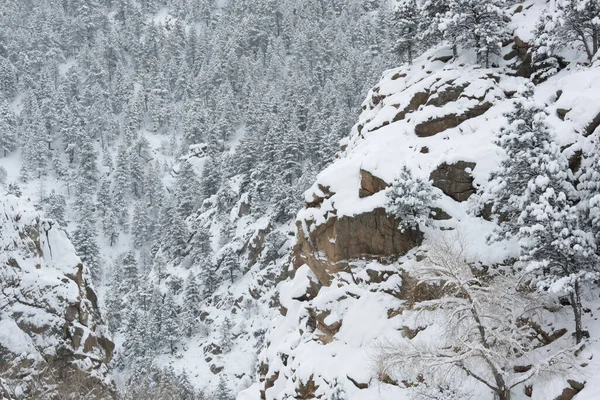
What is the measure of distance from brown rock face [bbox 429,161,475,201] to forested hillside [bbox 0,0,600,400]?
108 mm

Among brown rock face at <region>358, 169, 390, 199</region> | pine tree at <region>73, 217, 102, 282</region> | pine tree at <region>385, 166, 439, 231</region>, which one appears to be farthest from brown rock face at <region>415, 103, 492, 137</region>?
pine tree at <region>73, 217, 102, 282</region>

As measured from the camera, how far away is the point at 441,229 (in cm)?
2227

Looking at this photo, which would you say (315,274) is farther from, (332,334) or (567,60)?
(567,60)

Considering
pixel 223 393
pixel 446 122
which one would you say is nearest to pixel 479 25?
pixel 446 122

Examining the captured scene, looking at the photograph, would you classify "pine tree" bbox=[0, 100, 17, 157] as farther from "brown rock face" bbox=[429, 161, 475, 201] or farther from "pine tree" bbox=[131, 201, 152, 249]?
"brown rock face" bbox=[429, 161, 475, 201]

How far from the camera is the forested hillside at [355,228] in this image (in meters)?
16.0

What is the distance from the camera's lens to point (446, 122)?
87.7 feet

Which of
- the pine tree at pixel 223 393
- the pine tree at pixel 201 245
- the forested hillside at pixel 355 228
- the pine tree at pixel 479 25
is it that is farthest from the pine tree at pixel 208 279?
the pine tree at pixel 479 25

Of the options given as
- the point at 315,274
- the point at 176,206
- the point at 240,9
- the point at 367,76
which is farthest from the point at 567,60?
the point at 240,9

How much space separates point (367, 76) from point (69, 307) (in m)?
69.6

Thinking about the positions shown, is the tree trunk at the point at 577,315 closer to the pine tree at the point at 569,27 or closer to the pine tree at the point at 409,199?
the pine tree at the point at 409,199

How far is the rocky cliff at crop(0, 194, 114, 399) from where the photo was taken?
29797 millimetres

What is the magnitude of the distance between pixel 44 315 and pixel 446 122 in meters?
30.6

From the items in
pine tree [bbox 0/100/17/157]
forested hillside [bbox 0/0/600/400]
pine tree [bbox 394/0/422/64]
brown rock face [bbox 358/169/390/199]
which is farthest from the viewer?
pine tree [bbox 0/100/17/157]
